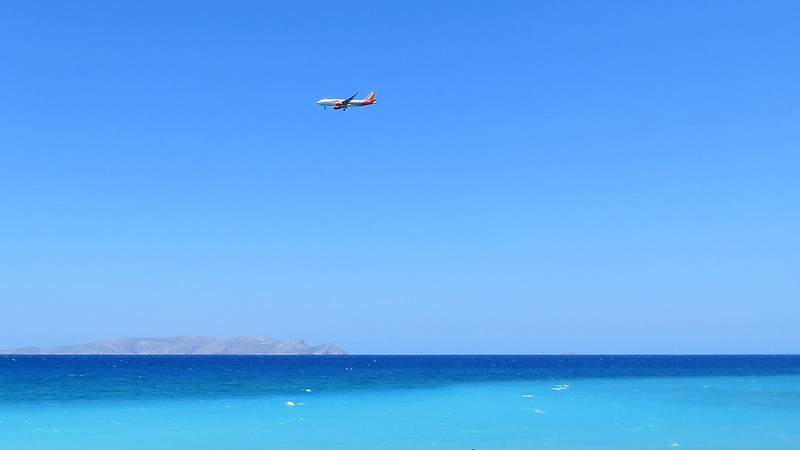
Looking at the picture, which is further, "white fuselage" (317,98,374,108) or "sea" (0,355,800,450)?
"white fuselage" (317,98,374,108)

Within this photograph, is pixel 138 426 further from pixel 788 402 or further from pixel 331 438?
pixel 788 402

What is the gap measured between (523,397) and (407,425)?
56.6 feet

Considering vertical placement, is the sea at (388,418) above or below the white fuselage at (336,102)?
below

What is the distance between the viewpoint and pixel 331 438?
1153 inches

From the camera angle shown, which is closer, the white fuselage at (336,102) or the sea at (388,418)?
the sea at (388,418)

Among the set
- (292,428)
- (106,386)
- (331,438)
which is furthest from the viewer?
(106,386)

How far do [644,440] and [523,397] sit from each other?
1977cm

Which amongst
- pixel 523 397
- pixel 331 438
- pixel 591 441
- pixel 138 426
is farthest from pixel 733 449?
pixel 138 426

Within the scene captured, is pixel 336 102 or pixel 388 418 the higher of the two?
pixel 336 102

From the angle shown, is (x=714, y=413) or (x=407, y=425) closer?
(x=407, y=425)

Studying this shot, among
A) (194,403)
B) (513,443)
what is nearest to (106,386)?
(194,403)

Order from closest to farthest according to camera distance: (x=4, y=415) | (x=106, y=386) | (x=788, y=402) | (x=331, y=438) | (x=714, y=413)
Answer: (x=331, y=438), (x=4, y=415), (x=714, y=413), (x=788, y=402), (x=106, y=386)

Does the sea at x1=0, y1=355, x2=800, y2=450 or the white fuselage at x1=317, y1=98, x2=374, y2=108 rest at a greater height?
the white fuselage at x1=317, y1=98, x2=374, y2=108

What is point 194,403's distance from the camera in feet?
141
